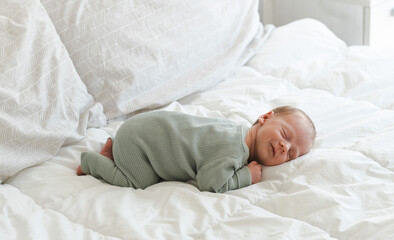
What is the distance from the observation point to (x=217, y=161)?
4.35 ft

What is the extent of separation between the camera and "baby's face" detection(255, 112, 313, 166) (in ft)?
4.50

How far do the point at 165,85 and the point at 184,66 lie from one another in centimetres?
10

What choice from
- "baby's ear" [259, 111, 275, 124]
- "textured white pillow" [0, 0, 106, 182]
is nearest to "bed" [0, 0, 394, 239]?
"textured white pillow" [0, 0, 106, 182]

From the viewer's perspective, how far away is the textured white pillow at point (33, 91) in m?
1.44

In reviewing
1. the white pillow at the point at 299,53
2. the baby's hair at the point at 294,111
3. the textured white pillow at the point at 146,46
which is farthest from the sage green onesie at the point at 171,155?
the white pillow at the point at 299,53

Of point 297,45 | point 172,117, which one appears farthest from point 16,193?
point 297,45

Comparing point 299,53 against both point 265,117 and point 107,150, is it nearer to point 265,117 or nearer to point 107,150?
point 265,117

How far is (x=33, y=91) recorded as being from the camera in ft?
4.89

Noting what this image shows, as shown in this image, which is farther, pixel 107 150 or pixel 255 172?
pixel 107 150

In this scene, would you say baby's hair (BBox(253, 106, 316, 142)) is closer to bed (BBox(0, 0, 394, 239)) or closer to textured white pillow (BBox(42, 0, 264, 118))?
bed (BBox(0, 0, 394, 239))

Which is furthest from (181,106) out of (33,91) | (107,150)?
(33,91)

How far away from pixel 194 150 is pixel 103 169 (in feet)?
0.76

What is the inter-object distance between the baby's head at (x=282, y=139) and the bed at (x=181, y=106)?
30 millimetres

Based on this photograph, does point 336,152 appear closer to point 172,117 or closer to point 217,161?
point 217,161
